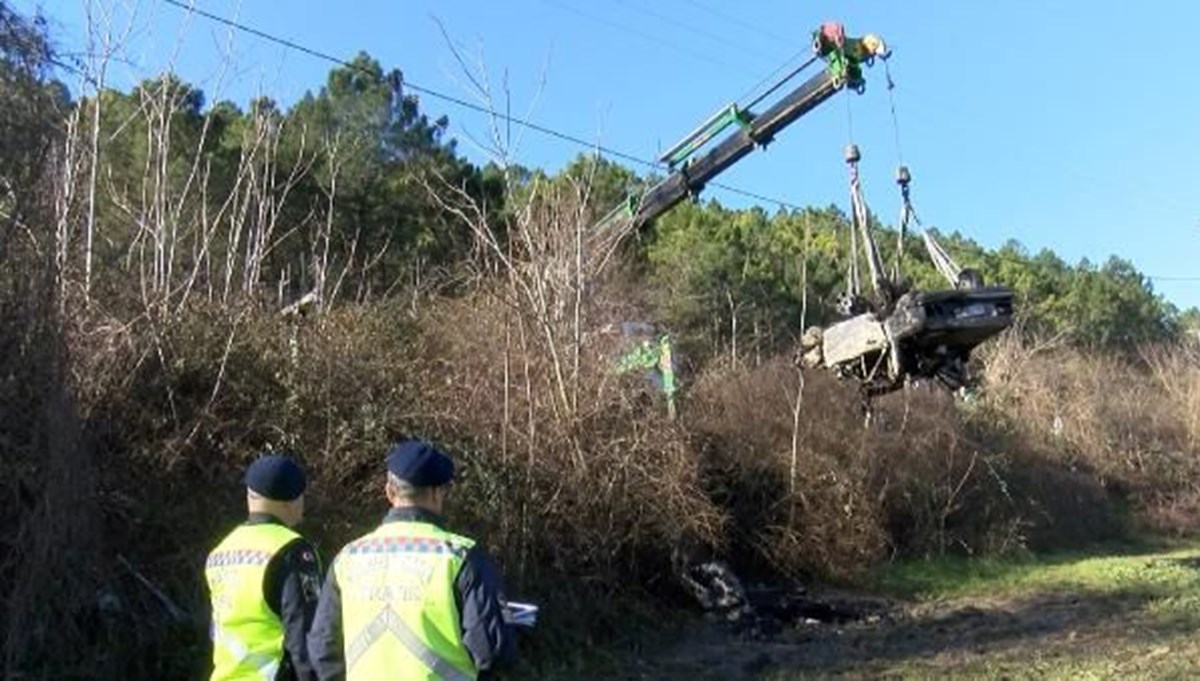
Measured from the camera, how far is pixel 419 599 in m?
3.99

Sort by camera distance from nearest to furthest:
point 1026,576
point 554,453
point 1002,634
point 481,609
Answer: point 481,609
point 1002,634
point 554,453
point 1026,576

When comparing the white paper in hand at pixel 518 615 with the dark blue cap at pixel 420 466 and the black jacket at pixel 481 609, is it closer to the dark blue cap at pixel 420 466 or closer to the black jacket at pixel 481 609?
the black jacket at pixel 481 609

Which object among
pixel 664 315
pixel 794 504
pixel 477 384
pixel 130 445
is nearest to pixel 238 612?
pixel 130 445

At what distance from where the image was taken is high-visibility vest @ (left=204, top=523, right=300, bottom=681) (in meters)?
4.92

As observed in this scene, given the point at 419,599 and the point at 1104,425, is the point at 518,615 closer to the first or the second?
the point at 419,599

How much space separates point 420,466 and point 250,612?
4.12ft

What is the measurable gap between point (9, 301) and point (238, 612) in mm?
5579

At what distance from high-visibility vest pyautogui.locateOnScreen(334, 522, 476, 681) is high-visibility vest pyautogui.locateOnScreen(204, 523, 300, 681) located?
0.95 meters

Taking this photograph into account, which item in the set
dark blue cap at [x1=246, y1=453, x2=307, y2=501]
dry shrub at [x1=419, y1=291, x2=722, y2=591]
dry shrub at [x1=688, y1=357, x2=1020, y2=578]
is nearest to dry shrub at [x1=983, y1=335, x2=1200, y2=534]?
dry shrub at [x1=688, y1=357, x2=1020, y2=578]

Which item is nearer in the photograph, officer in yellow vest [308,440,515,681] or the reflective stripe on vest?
officer in yellow vest [308,440,515,681]

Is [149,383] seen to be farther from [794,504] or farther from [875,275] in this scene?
[794,504]

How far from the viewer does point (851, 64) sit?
20297 millimetres

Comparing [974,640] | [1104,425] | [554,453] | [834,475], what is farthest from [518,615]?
[1104,425]

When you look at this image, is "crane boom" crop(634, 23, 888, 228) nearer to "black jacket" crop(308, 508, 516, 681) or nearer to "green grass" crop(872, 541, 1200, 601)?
"green grass" crop(872, 541, 1200, 601)
